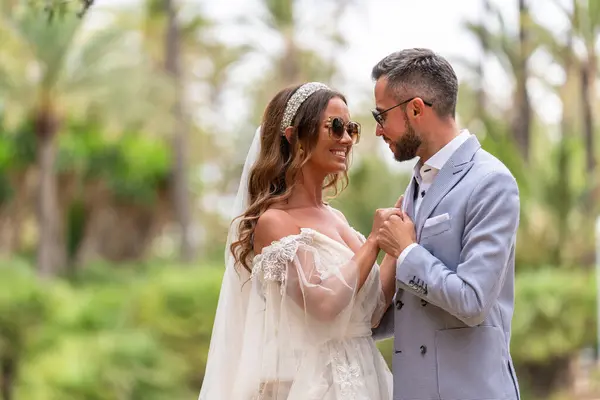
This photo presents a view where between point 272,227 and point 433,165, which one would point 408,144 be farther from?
point 272,227

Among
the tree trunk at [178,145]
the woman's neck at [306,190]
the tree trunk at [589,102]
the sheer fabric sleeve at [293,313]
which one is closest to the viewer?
the sheer fabric sleeve at [293,313]

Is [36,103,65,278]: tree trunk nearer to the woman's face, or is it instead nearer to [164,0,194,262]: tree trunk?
[164,0,194,262]: tree trunk

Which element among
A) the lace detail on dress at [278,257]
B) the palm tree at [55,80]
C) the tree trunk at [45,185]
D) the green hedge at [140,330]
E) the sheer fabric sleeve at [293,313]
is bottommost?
the sheer fabric sleeve at [293,313]

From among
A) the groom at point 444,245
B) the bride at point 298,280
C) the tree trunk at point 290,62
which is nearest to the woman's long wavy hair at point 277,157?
the bride at point 298,280

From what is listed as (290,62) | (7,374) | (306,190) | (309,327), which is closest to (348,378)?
(309,327)

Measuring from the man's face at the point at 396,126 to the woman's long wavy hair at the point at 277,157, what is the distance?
28cm

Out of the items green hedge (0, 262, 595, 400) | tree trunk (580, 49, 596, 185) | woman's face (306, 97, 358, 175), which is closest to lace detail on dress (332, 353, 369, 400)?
woman's face (306, 97, 358, 175)

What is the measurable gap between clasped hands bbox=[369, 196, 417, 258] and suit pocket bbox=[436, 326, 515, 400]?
0.30 meters

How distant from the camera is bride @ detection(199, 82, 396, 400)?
10.8ft

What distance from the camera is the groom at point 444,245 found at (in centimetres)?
291

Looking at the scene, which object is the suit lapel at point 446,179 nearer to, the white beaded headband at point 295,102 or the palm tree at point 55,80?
the white beaded headband at point 295,102

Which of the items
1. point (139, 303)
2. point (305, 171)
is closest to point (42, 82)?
point (139, 303)

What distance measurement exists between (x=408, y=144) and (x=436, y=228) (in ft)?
0.99

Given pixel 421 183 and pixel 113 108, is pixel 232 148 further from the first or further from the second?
pixel 421 183
